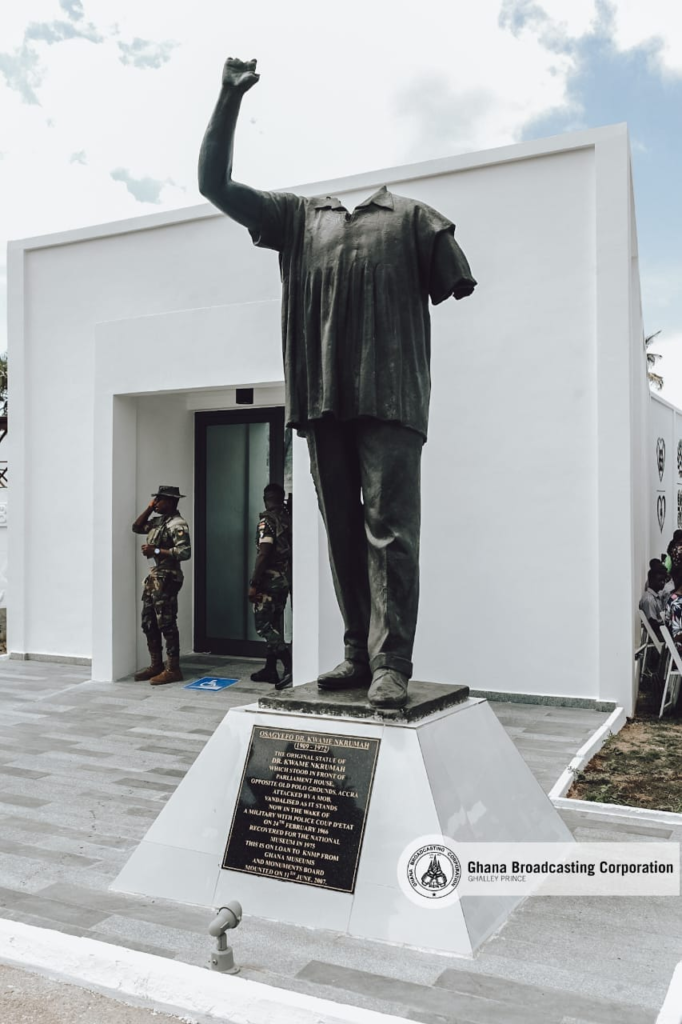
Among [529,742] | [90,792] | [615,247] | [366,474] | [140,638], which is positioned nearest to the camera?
[366,474]

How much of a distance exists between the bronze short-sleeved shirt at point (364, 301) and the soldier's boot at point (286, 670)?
16.2ft

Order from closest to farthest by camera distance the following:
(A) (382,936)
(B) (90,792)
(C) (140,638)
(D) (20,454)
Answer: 1. (A) (382,936)
2. (B) (90,792)
3. (C) (140,638)
4. (D) (20,454)

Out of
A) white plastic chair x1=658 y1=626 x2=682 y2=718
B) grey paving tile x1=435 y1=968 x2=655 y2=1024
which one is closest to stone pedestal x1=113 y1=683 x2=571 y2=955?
grey paving tile x1=435 y1=968 x2=655 y2=1024

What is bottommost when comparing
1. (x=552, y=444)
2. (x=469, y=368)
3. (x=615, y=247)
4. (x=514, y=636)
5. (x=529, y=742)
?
(x=529, y=742)

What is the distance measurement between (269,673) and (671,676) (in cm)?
344

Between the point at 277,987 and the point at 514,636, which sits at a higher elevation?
the point at 514,636

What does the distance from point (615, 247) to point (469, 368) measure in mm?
1468

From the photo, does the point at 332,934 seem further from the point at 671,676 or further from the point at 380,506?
the point at 671,676

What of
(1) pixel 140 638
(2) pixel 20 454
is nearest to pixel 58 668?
(1) pixel 140 638

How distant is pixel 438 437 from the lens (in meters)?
7.80

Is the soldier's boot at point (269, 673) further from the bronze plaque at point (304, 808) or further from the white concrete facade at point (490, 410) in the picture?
the bronze plaque at point (304, 808)

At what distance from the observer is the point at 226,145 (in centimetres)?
328

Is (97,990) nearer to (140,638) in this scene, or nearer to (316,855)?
(316,855)

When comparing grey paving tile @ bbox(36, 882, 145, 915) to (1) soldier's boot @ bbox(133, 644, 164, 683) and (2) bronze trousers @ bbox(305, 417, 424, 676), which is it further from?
(1) soldier's boot @ bbox(133, 644, 164, 683)
